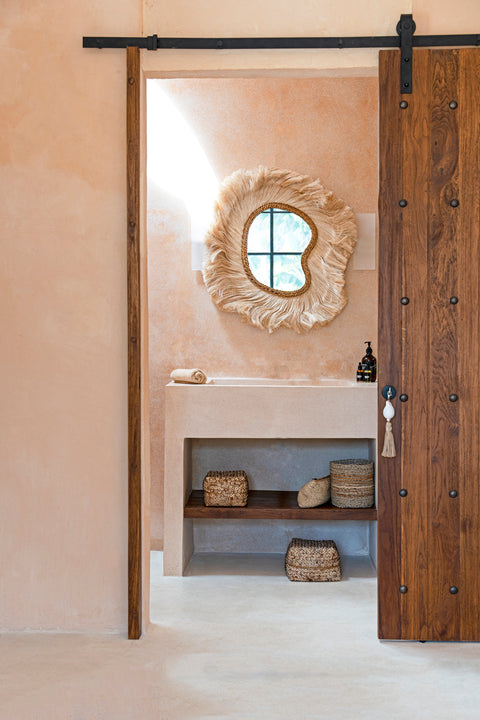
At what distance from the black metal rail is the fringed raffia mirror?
4.04 ft

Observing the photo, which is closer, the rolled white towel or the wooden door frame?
the wooden door frame

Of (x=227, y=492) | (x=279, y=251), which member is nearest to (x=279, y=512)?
(x=227, y=492)

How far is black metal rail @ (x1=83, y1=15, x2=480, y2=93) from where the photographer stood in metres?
2.61

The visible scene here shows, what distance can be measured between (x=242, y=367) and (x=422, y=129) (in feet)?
5.69

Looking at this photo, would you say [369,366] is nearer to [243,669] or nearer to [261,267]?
[261,267]

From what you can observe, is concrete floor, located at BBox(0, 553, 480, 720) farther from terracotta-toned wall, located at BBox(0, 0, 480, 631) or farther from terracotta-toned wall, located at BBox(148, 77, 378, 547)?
terracotta-toned wall, located at BBox(148, 77, 378, 547)

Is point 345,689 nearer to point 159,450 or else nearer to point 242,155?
point 159,450

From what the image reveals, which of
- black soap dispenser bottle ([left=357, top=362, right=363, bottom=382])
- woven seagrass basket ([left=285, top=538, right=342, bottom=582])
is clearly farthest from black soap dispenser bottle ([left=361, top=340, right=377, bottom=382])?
woven seagrass basket ([left=285, top=538, right=342, bottom=582])

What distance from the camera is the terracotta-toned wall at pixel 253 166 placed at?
154 inches

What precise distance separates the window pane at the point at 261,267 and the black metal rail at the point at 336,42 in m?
1.41

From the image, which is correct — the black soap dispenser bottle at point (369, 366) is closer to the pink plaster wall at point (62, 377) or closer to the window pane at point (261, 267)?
the window pane at point (261, 267)

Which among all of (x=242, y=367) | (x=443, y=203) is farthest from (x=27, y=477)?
(x=443, y=203)

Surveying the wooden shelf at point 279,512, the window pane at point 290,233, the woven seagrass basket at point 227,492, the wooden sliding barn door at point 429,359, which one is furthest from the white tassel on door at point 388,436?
the window pane at point 290,233

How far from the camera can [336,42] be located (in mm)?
2625
